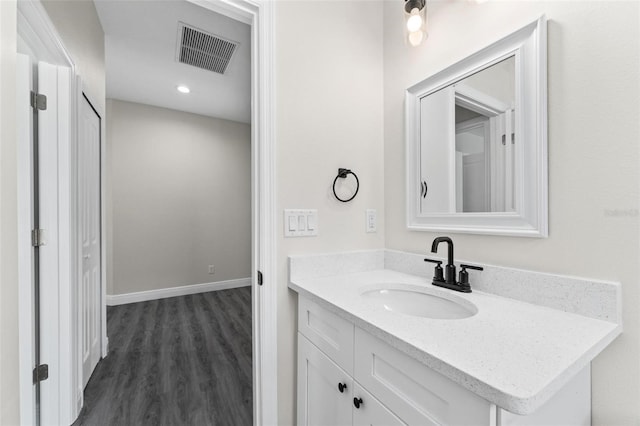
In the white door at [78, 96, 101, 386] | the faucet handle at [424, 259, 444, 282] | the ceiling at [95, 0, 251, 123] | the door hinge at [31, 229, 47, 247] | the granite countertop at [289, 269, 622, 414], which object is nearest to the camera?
the granite countertop at [289, 269, 622, 414]

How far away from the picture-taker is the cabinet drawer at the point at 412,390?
54cm

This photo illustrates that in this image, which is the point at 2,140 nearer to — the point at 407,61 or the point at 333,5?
the point at 333,5

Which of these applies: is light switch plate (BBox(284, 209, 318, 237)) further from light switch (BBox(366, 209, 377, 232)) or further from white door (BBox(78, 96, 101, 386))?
white door (BBox(78, 96, 101, 386))

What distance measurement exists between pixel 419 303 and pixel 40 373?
1941mm

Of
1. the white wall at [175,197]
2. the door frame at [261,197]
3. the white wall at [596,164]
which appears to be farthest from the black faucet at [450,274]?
the white wall at [175,197]

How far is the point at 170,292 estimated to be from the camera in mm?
3766

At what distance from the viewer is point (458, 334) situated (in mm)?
693

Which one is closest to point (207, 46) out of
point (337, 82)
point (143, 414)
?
point (337, 82)

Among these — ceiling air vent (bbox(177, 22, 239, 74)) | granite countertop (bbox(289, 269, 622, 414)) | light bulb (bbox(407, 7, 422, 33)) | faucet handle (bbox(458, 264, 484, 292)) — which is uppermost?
ceiling air vent (bbox(177, 22, 239, 74))

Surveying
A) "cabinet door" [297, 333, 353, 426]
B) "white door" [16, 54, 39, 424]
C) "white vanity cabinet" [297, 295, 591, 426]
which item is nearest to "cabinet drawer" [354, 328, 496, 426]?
"white vanity cabinet" [297, 295, 591, 426]

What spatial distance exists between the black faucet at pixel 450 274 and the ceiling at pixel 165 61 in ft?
7.00

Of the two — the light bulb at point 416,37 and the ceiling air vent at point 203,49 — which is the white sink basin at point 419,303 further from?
the ceiling air vent at point 203,49

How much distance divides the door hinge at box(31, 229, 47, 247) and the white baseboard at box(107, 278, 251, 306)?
245 centimetres

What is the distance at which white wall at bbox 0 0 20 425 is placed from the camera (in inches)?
34.7
